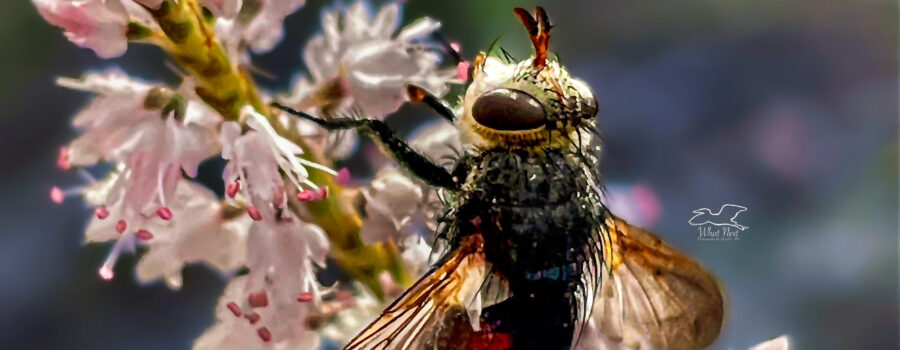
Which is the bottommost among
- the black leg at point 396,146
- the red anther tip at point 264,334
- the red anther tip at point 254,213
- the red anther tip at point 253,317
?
the red anther tip at point 264,334

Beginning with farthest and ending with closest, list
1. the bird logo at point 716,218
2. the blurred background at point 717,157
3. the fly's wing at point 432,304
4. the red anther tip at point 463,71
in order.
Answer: the blurred background at point 717,157, the bird logo at point 716,218, the red anther tip at point 463,71, the fly's wing at point 432,304

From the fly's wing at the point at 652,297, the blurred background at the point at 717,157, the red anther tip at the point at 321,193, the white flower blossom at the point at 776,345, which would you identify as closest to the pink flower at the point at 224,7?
the red anther tip at the point at 321,193

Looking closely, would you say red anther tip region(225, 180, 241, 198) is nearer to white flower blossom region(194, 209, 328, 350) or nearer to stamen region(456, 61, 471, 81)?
white flower blossom region(194, 209, 328, 350)

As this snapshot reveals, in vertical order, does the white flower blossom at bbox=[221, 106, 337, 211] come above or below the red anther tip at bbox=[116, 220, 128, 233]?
above

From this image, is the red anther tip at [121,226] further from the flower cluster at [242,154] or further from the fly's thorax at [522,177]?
the fly's thorax at [522,177]

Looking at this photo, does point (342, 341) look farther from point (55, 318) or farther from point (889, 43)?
point (889, 43)

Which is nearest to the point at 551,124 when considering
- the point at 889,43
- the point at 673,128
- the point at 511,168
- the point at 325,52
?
the point at 511,168

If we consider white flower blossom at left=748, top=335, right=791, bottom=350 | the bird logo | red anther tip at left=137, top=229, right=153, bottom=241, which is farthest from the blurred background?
red anther tip at left=137, top=229, right=153, bottom=241
